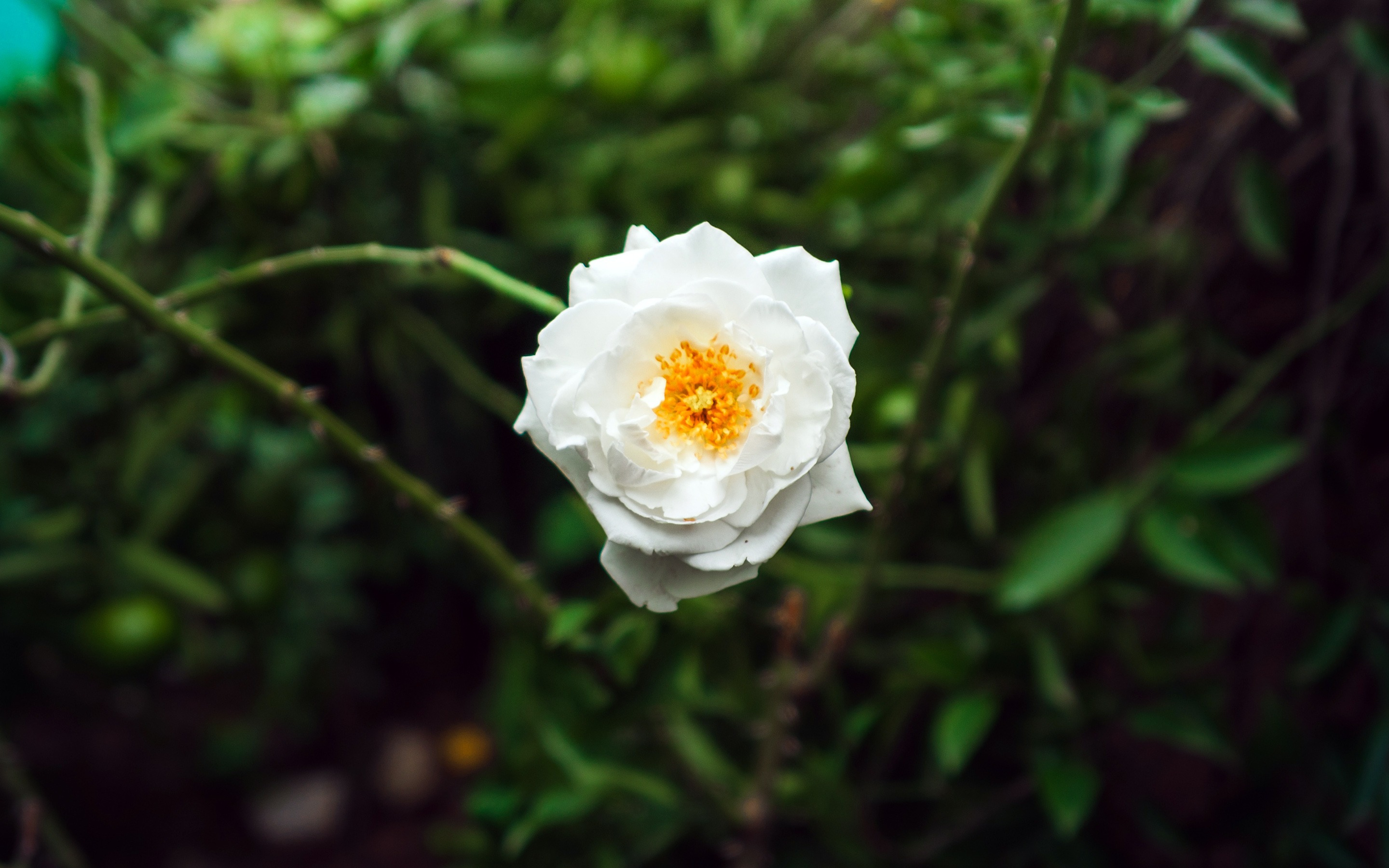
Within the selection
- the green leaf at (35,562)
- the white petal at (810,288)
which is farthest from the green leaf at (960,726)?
the green leaf at (35,562)

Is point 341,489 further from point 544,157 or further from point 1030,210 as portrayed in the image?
point 1030,210

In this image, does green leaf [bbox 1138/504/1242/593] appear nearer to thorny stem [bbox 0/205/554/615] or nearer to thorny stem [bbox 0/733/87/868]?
thorny stem [bbox 0/205/554/615]

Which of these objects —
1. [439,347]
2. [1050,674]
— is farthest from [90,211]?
[1050,674]

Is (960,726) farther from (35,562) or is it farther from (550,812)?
(35,562)

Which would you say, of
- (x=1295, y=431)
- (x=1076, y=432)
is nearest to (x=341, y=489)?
(x=1076, y=432)

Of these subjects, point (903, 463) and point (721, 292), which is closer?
point (721, 292)

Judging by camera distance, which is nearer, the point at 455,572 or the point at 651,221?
the point at 651,221
